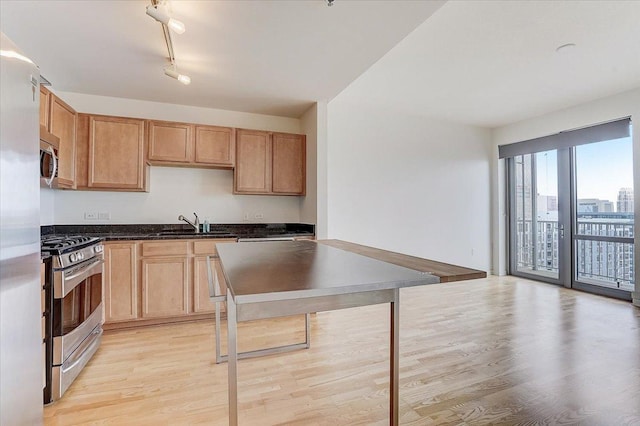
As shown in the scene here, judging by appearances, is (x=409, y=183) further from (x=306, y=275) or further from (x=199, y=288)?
(x=306, y=275)

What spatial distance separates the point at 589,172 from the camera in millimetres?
4668

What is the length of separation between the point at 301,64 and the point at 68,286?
2584mm

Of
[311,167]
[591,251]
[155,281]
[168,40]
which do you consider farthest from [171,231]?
[591,251]

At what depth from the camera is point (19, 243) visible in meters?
1.12

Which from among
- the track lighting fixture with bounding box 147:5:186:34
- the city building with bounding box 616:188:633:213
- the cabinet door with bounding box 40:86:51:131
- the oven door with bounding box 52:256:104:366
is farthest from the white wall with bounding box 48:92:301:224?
the city building with bounding box 616:188:633:213

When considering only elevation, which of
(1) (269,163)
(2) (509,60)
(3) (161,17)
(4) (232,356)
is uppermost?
(2) (509,60)

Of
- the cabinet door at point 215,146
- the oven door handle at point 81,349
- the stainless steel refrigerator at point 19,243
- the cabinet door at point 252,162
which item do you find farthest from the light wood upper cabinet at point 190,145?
the stainless steel refrigerator at point 19,243

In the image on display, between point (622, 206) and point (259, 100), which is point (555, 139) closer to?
point (622, 206)

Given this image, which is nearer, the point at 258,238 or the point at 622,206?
the point at 258,238

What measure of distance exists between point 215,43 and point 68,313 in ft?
7.64

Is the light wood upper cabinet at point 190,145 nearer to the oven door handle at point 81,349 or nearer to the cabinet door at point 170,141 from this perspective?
the cabinet door at point 170,141

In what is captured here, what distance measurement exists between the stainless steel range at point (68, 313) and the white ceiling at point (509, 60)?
323 cm

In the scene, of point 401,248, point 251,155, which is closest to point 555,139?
point 401,248

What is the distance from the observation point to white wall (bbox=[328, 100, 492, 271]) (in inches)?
184
